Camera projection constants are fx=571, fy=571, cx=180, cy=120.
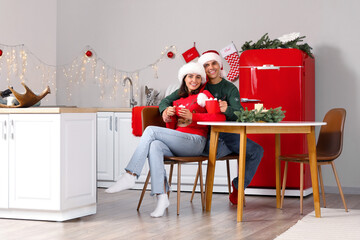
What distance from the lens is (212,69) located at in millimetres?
4449

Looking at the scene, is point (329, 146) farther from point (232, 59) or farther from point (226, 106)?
point (232, 59)

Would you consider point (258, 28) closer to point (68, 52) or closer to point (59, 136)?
point (68, 52)

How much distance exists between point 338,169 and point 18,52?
341 cm

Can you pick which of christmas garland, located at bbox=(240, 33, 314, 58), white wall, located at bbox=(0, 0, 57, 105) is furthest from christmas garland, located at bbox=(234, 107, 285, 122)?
white wall, located at bbox=(0, 0, 57, 105)

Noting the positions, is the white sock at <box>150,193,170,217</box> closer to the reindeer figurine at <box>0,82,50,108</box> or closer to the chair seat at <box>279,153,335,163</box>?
the chair seat at <box>279,153,335,163</box>

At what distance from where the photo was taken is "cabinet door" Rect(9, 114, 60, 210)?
3.62m

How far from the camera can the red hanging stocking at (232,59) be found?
5.62 m

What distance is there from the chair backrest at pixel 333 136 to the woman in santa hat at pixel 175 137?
2.74 ft

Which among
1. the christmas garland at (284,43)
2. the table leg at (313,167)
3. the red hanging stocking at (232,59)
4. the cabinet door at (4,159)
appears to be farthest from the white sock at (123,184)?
the red hanging stocking at (232,59)

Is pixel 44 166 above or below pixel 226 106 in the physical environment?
below

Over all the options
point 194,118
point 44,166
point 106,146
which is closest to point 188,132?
point 194,118

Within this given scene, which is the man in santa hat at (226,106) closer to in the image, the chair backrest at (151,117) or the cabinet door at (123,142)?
the chair backrest at (151,117)

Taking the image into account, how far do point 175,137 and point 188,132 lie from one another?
0.48 ft

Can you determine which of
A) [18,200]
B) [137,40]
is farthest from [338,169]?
[18,200]
